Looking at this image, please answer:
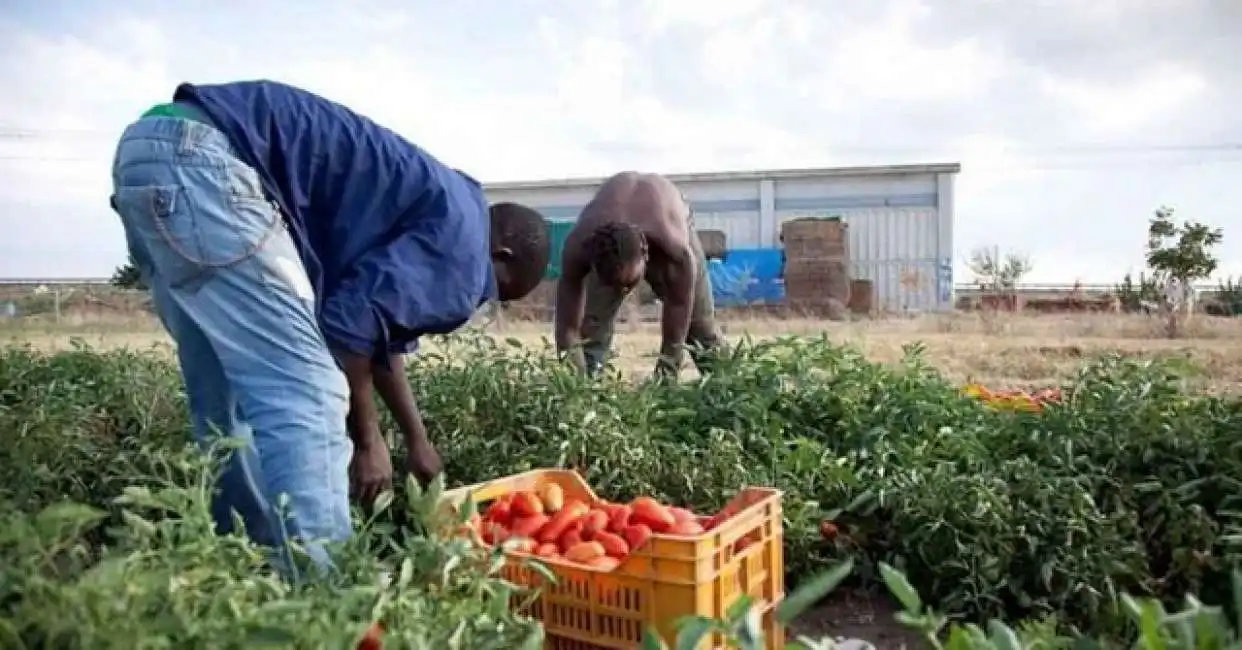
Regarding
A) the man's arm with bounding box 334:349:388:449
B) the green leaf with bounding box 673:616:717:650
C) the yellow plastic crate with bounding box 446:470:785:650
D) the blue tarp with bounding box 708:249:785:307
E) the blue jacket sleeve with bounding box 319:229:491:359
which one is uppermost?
the blue tarp with bounding box 708:249:785:307

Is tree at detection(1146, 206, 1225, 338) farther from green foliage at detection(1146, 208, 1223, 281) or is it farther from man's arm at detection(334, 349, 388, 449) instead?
man's arm at detection(334, 349, 388, 449)

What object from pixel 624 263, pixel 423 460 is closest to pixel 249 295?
pixel 423 460

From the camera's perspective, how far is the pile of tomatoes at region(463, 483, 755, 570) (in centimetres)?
237

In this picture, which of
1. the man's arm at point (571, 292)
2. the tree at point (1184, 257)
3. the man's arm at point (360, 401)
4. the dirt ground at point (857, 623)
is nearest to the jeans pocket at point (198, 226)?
the man's arm at point (360, 401)

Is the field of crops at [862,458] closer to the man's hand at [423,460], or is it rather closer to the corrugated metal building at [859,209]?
the man's hand at [423,460]

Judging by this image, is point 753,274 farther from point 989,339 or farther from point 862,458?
point 862,458

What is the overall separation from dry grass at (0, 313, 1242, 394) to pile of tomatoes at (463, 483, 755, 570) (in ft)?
13.0

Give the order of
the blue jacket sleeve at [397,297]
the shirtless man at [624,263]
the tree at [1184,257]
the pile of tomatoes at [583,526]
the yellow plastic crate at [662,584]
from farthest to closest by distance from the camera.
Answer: the tree at [1184,257], the shirtless man at [624,263], the pile of tomatoes at [583,526], the blue jacket sleeve at [397,297], the yellow plastic crate at [662,584]

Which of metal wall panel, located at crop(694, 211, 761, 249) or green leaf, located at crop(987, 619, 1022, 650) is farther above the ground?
metal wall panel, located at crop(694, 211, 761, 249)

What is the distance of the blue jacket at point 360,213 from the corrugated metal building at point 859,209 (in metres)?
20.9

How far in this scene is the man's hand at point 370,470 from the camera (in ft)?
8.37

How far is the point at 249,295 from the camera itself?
215 cm

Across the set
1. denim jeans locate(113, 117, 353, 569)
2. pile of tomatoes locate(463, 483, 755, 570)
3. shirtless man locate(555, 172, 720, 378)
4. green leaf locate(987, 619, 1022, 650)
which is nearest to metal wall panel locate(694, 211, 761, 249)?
shirtless man locate(555, 172, 720, 378)

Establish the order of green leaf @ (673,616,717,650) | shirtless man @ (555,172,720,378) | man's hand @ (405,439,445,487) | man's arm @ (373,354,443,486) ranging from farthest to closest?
shirtless man @ (555,172,720,378), man's hand @ (405,439,445,487), man's arm @ (373,354,443,486), green leaf @ (673,616,717,650)
